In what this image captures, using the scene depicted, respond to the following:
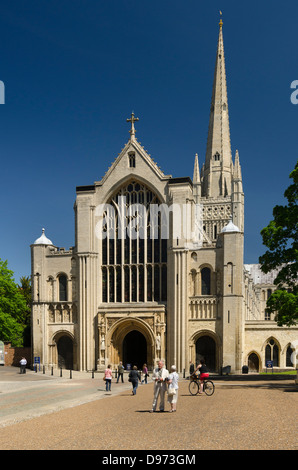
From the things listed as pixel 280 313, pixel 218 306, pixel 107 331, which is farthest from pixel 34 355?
pixel 280 313

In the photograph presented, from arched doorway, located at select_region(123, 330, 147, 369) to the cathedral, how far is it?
9cm

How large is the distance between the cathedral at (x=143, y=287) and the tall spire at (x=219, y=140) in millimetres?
36779

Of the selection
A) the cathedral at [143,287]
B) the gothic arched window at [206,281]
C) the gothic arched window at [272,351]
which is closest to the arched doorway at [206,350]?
the cathedral at [143,287]

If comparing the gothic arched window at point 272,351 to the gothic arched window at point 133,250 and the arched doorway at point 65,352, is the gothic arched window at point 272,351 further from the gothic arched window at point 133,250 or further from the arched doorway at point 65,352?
the arched doorway at point 65,352

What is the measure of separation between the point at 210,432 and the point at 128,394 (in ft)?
44.1

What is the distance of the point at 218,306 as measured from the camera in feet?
144

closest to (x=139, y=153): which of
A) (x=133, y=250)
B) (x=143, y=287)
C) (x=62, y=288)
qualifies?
(x=133, y=250)

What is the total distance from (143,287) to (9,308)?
15709 mm

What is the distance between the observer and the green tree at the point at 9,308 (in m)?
50.4

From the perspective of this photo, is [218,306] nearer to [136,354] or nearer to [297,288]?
[136,354]

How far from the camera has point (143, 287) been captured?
151 ft

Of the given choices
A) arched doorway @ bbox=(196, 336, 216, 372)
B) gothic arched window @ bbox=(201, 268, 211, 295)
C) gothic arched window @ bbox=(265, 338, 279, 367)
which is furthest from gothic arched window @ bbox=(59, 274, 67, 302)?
gothic arched window @ bbox=(265, 338, 279, 367)

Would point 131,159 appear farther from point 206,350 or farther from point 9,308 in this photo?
point 9,308

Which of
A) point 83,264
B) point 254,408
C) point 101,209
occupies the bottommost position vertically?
point 254,408
